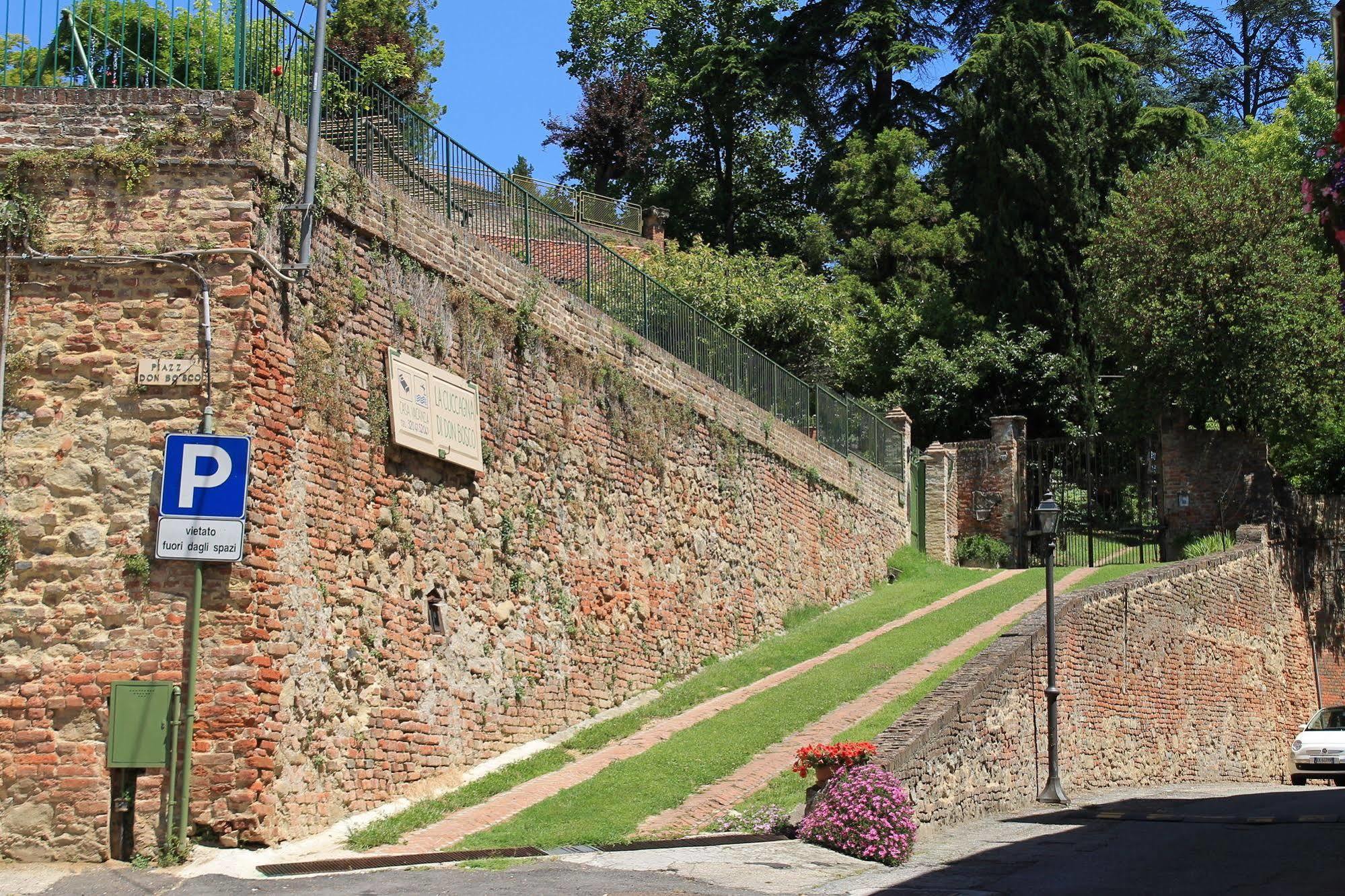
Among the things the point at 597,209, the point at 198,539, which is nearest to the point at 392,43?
the point at 597,209

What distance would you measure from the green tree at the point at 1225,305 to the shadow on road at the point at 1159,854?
14.0 m

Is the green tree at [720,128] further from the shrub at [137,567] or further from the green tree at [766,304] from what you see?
the shrub at [137,567]

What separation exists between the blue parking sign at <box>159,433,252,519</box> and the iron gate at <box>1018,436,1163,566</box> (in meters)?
22.3

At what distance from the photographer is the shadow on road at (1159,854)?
1073 centimetres

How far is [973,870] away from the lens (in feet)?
37.7

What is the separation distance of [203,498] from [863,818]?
19.5 feet

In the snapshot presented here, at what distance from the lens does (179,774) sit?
1035cm

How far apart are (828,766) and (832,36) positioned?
37423 mm

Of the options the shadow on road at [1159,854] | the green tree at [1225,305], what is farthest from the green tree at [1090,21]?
the shadow on road at [1159,854]

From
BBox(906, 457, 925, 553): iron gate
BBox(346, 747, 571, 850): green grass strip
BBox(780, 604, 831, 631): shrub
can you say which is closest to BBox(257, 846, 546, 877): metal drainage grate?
BBox(346, 747, 571, 850): green grass strip

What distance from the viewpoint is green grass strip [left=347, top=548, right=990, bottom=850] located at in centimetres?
1225

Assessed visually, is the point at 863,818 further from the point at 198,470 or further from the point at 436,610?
the point at 198,470

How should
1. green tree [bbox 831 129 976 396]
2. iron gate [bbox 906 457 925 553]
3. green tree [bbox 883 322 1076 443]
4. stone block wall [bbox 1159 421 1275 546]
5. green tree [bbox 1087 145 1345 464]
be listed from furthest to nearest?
green tree [bbox 831 129 976 396]
green tree [bbox 883 322 1076 443]
iron gate [bbox 906 457 925 553]
stone block wall [bbox 1159 421 1275 546]
green tree [bbox 1087 145 1345 464]

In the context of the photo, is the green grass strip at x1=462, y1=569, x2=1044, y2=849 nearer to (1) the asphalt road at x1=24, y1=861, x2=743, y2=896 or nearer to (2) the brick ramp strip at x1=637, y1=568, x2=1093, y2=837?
(2) the brick ramp strip at x1=637, y1=568, x2=1093, y2=837
